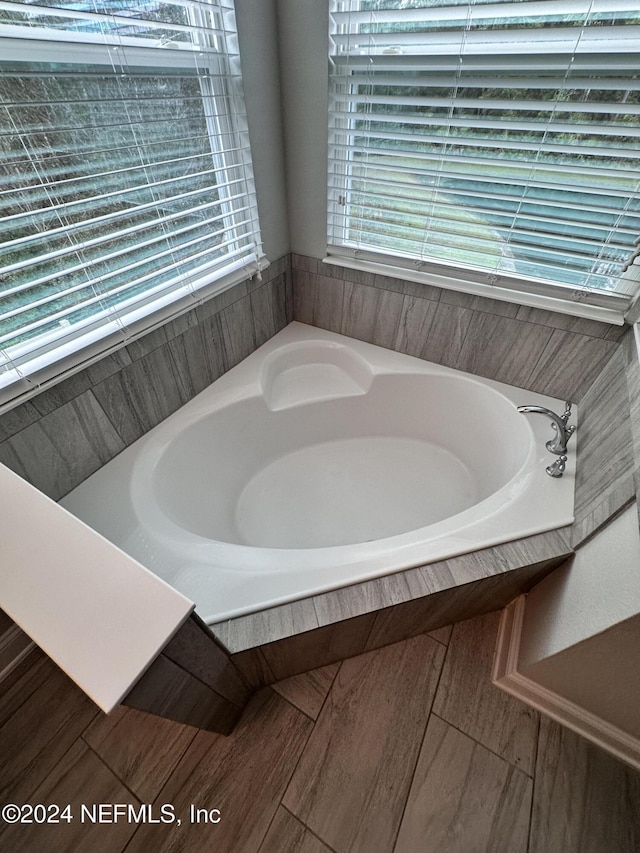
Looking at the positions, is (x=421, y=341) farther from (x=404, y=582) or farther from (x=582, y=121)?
(x=404, y=582)

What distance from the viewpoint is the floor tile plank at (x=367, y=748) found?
1.00 meters

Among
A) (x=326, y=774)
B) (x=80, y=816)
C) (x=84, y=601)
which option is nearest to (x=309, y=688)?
(x=326, y=774)

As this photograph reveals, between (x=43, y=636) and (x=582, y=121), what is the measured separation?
1606mm

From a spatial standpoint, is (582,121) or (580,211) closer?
(582,121)

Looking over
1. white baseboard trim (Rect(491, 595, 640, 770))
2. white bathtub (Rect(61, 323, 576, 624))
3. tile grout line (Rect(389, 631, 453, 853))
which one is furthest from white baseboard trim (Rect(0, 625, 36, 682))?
white baseboard trim (Rect(491, 595, 640, 770))

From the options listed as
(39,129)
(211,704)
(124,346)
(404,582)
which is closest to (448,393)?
(404,582)

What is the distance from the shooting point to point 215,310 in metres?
1.36

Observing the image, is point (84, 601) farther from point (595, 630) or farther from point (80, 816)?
point (595, 630)

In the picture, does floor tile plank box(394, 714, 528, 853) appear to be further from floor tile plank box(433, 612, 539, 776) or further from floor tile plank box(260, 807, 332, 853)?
floor tile plank box(260, 807, 332, 853)

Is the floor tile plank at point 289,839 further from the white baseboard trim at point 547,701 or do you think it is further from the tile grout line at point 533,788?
the white baseboard trim at point 547,701

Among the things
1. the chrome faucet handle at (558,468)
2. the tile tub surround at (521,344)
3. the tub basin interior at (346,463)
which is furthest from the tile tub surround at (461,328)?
the chrome faucet handle at (558,468)

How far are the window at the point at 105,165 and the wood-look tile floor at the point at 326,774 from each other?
1018 mm

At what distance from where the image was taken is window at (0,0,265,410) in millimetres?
776

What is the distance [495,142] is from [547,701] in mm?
1662
